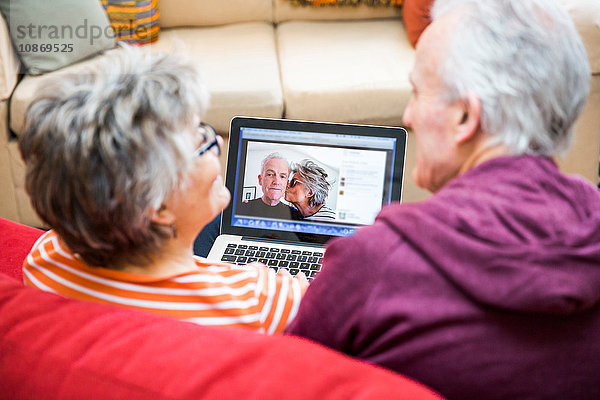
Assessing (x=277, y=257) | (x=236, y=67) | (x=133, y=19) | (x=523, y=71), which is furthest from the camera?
(x=133, y=19)

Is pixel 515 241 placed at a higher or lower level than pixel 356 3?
higher

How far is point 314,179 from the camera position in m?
1.51

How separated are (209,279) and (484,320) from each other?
0.41 m

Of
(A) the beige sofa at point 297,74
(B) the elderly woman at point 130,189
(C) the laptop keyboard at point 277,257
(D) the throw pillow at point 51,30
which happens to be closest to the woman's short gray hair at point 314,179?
(C) the laptop keyboard at point 277,257

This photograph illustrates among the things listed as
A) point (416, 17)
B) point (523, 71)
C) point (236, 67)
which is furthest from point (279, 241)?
point (416, 17)

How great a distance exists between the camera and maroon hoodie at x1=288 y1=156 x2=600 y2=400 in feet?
2.47

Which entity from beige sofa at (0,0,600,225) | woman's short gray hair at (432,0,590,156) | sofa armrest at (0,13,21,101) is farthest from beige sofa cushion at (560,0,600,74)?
sofa armrest at (0,13,21,101)

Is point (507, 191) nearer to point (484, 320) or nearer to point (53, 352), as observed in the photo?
point (484, 320)

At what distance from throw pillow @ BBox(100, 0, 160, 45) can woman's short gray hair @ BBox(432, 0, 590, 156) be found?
2015 millimetres

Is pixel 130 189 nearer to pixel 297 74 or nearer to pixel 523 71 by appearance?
pixel 523 71

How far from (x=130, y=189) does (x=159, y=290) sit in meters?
0.18

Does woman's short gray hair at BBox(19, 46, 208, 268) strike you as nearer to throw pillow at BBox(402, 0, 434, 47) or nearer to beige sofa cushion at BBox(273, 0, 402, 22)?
throw pillow at BBox(402, 0, 434, 47)

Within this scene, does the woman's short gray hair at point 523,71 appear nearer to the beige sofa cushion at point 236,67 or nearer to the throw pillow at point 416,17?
the beige sofa cushion at point 236,67

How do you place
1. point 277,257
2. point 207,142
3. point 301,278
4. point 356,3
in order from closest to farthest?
point 207,142
point 301,278
point 277,257
point 356,3
